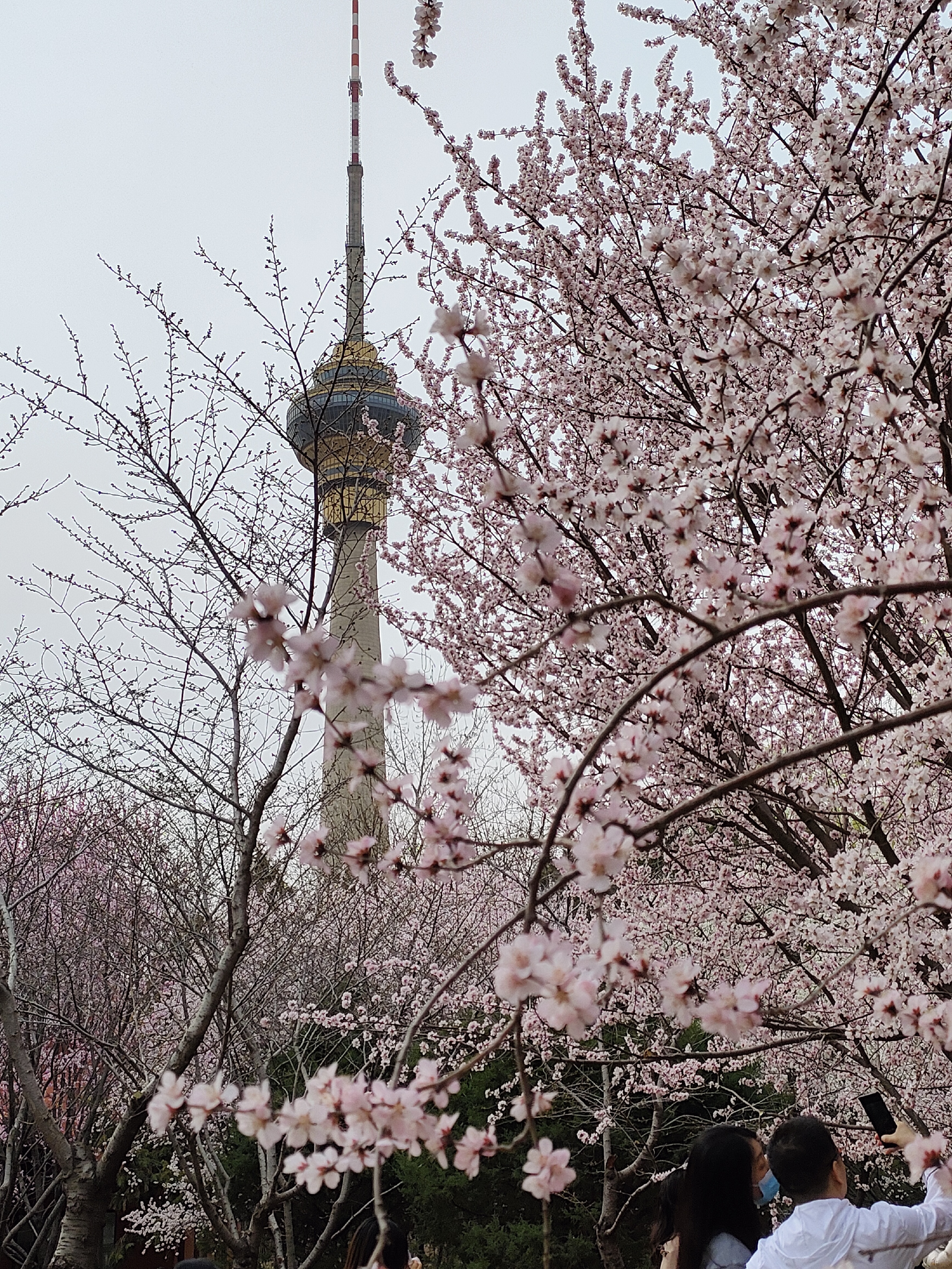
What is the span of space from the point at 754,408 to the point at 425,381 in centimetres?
257

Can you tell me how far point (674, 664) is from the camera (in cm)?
115

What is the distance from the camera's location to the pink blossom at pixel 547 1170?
149 centimetres

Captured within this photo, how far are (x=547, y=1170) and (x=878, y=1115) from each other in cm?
188

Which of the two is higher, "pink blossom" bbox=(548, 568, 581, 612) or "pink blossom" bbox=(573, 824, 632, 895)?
"pink blossom" bbox=(548, 568, 581, 612)

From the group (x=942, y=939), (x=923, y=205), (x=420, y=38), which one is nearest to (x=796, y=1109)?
(x=942, y=939)

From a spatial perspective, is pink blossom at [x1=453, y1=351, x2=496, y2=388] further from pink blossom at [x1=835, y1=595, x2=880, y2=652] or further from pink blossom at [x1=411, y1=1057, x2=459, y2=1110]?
pink blossom at [x1=411, y1=1057, x2=459, y2=1110]

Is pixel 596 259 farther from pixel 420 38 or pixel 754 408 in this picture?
pixel 420 38

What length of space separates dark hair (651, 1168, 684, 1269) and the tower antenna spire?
3.41 metres

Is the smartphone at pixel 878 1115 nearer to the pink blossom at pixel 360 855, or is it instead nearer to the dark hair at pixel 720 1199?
the dark hair at pixel 720 1199

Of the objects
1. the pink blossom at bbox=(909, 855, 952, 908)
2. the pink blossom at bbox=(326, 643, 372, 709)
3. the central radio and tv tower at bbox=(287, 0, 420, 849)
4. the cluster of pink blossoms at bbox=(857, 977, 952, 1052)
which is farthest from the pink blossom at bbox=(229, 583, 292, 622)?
the central radio and tv tower at bbox=(287, 0, 420, 849)

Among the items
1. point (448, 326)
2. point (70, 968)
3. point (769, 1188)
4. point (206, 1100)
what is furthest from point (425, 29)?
point (70, 968)

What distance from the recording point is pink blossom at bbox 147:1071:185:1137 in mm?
1402

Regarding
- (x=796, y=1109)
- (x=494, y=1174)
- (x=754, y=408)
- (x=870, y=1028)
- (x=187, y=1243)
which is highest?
(x=754, y=408)

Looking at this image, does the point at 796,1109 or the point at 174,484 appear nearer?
the point at 174,484
